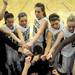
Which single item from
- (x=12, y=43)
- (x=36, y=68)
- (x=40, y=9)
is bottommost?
(x=36, y=68)

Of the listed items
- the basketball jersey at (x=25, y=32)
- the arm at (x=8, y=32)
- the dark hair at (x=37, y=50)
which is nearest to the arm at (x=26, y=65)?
the dark hair at (x=37, y=50)

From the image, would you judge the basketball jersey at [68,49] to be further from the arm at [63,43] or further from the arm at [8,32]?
the arm at [8,32]

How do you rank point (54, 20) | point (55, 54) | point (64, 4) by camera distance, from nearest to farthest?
point (55, 54), point (54, 20), point (64, 4)

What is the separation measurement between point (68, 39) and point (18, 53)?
2.18 feet

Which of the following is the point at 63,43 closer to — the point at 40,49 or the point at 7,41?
the point at 40,49

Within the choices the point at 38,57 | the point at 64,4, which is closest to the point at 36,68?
the point at 38,57

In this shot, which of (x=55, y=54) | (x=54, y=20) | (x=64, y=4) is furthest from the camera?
(x=64, y=4)

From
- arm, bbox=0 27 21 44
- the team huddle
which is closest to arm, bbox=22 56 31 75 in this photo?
the team huddle

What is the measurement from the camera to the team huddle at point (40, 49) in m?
4.13

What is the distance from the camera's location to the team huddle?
4.13 m

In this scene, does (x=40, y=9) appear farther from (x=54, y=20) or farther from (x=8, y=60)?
(x=8, y=60)

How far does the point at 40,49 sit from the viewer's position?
4.32 m

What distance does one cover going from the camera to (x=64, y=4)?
26.4 feet

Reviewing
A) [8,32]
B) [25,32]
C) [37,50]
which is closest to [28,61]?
[37,50]
